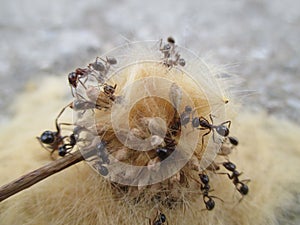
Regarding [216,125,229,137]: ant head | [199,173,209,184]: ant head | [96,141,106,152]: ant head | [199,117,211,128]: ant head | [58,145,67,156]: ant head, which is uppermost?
[58,145,67,156]: ant head

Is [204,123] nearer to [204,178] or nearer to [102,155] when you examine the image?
[204,178]

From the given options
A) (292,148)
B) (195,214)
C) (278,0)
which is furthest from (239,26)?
Result: (195,214)

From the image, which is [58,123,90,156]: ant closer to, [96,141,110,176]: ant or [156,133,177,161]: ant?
[96,141,110,176]: ant

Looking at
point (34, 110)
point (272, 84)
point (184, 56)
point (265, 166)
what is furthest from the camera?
point (272, 84)

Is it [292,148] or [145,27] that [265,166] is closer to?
[292,148]

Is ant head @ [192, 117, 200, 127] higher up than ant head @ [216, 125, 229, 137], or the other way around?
ant head @ [192, 117, 200, 127]

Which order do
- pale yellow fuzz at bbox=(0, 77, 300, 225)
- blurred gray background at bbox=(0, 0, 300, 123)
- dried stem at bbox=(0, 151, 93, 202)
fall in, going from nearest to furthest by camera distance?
dried stem at bbox=(0, 151, 93, 202) → pale yellow fuzz at bbox=(0, 77, 300, 225) → blurred gray background at bbox=(0, 0, 300, 123)

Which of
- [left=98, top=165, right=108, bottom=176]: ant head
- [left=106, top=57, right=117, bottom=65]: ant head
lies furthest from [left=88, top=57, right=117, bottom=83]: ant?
[left=98, top=165, right=108, bottom=176]: ant head

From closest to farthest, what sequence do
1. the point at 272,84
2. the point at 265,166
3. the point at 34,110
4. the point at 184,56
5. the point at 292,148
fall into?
the point at 184,56 < the point at 265,166 < the point at 292,148 < the point at 34,110 < the point at 272,84

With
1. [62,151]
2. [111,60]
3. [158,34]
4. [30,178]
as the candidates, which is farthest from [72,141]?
[158,34]

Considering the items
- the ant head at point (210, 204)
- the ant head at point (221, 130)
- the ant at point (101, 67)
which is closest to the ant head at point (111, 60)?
the ant at point (101, 67)
